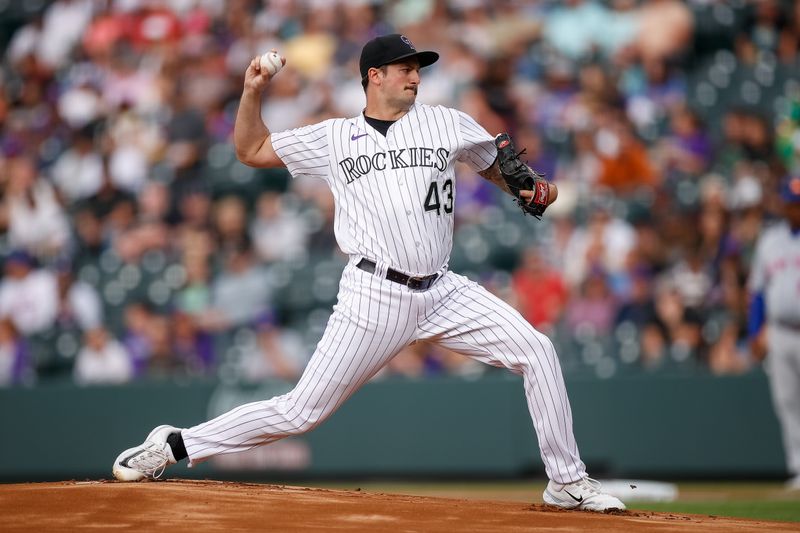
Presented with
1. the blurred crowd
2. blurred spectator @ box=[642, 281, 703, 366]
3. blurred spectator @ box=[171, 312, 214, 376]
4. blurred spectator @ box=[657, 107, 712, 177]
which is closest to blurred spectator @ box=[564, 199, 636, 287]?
the blurred crowd

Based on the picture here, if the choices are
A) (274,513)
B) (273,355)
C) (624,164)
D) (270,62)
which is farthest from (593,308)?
(274,513)

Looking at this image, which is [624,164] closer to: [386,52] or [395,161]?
[386,52]

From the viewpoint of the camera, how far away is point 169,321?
36.1 ft

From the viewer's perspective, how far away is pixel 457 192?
1159 centimetres

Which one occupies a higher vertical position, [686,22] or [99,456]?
[686,22]

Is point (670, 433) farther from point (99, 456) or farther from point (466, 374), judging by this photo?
point (99, 456)

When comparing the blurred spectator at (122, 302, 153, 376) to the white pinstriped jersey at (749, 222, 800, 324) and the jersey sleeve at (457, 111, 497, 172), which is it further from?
the jersey sleeve at (457, 111, 497, 172)

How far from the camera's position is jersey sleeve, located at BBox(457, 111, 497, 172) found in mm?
5526

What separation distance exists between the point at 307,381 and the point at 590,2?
27.9ft

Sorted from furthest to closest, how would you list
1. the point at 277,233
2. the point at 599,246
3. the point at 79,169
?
the point at 79,169 < the point at 277,233 < the point at 599,246

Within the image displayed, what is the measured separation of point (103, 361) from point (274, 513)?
647 centimetres

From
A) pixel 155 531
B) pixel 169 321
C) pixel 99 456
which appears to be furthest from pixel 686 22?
pixel 155 531

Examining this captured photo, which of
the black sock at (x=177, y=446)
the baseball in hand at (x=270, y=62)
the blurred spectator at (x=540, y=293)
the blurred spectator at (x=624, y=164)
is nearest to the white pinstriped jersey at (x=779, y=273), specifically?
the blurred spectator at (x=540, y=293)

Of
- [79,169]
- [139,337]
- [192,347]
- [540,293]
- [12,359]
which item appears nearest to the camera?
[540,293]
